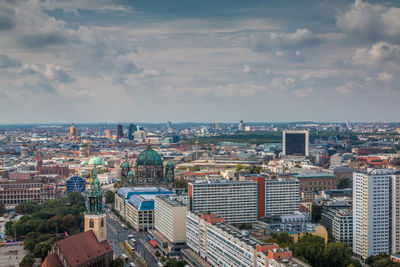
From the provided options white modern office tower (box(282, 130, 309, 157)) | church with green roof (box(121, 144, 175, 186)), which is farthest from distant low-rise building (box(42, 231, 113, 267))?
white modern office tower (box(282, 130, 309, 157))

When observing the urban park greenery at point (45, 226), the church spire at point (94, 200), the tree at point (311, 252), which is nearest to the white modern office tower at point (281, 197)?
the tree at point (311, 252)

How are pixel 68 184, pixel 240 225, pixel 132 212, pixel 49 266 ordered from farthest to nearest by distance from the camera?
pixel 68 184
pixel 132 212
pixel 240 225
pixel 49 266

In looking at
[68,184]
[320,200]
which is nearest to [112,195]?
[68,184]

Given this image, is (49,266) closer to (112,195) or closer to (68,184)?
(112,195)

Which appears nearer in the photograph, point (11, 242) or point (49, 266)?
point (49, 266)

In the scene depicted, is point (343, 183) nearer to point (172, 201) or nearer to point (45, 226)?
point (172, 201)

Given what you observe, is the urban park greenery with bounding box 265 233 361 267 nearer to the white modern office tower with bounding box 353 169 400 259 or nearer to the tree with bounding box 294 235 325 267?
the tree with bounding box 294 235 325 267

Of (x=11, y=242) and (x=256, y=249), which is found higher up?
(x=256, y=249)
